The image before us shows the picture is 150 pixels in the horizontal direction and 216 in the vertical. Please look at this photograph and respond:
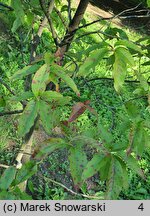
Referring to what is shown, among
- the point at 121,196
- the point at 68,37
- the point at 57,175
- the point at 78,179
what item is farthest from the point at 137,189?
the point at 78,179

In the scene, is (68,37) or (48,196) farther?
(48,196)

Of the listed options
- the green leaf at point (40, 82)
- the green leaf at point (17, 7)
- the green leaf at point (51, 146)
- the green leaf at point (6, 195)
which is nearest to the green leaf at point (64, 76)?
the green leaf at point (40, 82)

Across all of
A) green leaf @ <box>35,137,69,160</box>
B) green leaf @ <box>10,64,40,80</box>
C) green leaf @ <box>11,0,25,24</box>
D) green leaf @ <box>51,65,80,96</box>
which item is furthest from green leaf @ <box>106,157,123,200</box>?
green leaf @ <box>11,0,25,24</box>

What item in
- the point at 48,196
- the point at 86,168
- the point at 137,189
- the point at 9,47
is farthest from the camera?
the point at 9,47

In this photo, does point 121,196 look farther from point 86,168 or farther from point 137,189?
point 86,168

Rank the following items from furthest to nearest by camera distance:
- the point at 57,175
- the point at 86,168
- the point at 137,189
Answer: the point at 137,189 < the point at 57,175 < the point at 86,168

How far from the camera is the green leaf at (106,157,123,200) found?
37.4 inches

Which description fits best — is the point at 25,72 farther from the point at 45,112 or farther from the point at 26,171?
the point at 26,171

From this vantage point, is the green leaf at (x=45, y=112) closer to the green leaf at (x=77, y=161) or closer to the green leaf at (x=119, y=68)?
the green leaf at (x=77, y=161)

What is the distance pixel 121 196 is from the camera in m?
3.23

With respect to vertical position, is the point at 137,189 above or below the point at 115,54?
below

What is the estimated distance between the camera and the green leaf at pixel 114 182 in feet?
3.12

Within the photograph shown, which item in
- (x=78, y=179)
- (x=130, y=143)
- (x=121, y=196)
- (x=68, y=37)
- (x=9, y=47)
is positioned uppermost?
(x=9, y=47)

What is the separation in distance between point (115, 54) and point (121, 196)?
2365mm
